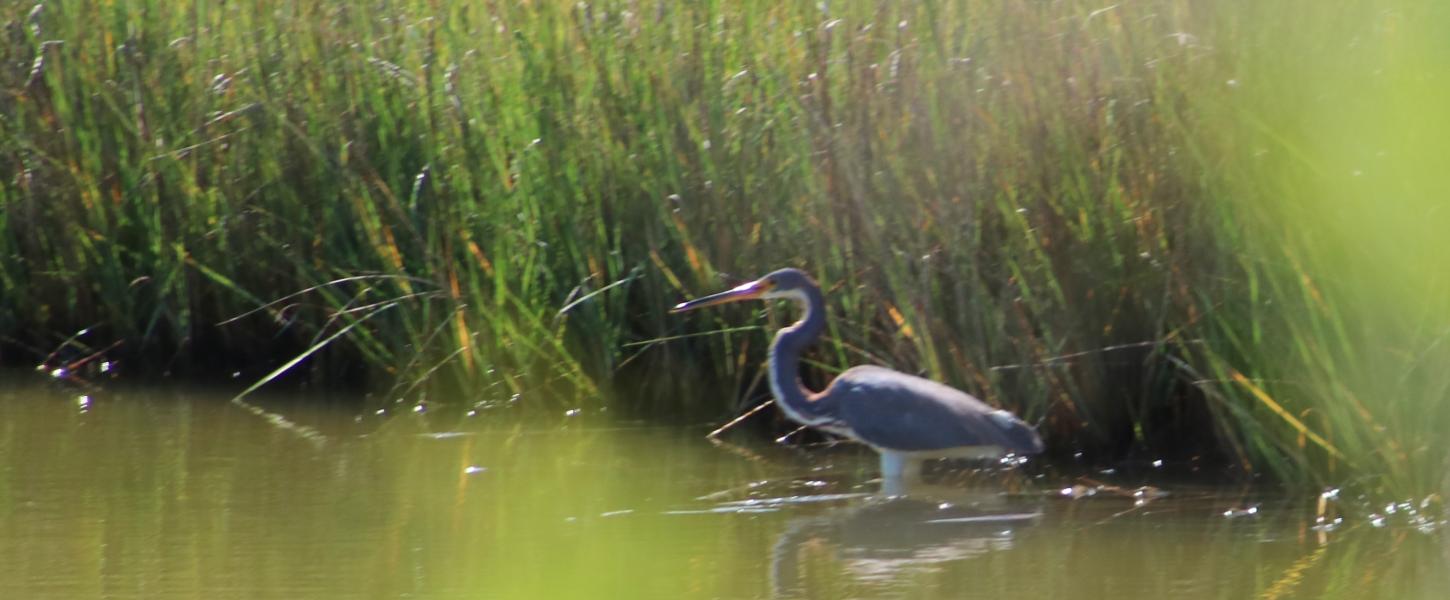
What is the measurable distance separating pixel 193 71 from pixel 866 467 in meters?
3.00

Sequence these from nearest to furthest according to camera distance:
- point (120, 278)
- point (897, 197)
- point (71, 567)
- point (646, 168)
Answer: point (71, 567) < point (897, 197) < point (646, 168) < point (120, 278)

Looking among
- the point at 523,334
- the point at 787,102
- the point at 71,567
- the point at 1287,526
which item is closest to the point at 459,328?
the point at 523,334

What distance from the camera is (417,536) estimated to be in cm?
511

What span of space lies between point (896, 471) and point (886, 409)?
243 millimetres

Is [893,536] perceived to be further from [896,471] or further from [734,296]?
[734,296]

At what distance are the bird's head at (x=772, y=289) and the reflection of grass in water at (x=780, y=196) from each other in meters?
0.27

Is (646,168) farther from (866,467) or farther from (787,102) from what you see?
(866,467)

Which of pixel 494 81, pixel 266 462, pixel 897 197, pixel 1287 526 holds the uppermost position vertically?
pixel 494 81

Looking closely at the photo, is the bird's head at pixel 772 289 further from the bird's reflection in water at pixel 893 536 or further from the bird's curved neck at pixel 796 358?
the bird's reflection in water at pixel 893 536

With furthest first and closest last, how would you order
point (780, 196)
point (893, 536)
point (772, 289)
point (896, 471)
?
1. point (780, 196)
2. point (772, 289)
3. point (896, 471)
4. point (893, 536)

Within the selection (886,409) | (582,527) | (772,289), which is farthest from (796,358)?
(582,527)

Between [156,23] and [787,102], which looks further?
[156,23]

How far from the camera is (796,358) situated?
19.2 feet

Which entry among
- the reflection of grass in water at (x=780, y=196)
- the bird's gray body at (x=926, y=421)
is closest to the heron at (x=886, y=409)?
the bird's gray body at (x=926, y=421)
